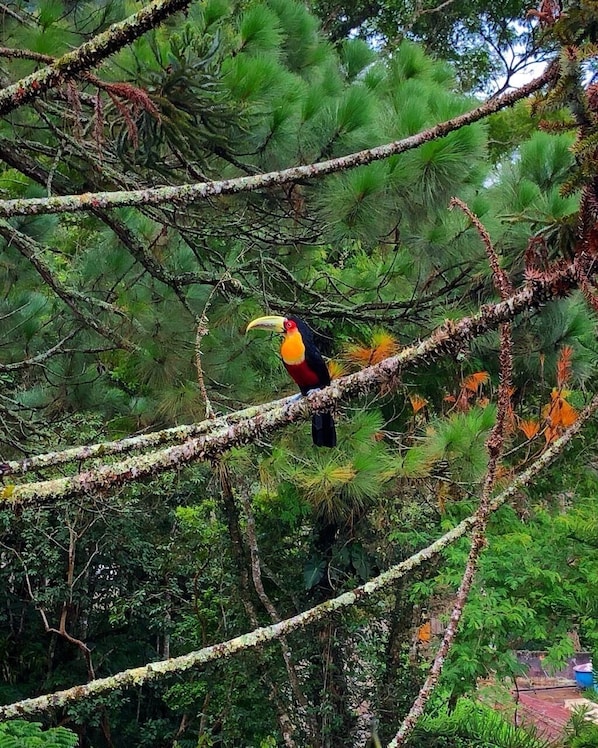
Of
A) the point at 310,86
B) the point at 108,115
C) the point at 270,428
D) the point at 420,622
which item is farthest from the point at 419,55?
the point at 420,622

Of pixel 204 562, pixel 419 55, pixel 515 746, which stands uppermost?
pixel 419 55

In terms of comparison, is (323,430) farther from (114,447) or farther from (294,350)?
(114,447)

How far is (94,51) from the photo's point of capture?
2.77ft

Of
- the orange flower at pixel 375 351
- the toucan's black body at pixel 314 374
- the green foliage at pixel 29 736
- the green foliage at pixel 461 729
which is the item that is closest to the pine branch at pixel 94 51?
the toucan's black body at pixel 314 374

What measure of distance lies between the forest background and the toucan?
0.48 ft

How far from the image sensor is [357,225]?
1.95m

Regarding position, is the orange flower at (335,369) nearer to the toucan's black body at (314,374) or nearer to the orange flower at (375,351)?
the orange flower at (375,351)

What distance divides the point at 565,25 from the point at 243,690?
3511 millimetres

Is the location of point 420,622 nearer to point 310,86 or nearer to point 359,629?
point 359,629

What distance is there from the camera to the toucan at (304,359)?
1.91m

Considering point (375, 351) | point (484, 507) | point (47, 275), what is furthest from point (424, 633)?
point (484, 507)

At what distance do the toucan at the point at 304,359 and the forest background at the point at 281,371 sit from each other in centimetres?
15

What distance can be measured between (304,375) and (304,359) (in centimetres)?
8

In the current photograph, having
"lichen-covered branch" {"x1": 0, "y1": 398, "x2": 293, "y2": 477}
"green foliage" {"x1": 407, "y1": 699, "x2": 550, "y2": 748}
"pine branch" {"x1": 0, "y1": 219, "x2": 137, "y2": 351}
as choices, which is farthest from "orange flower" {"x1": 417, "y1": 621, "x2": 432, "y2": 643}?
"lichen-covered branch" {"x1": 0, "y1": 398, "x2": 293, "y2": 477}
